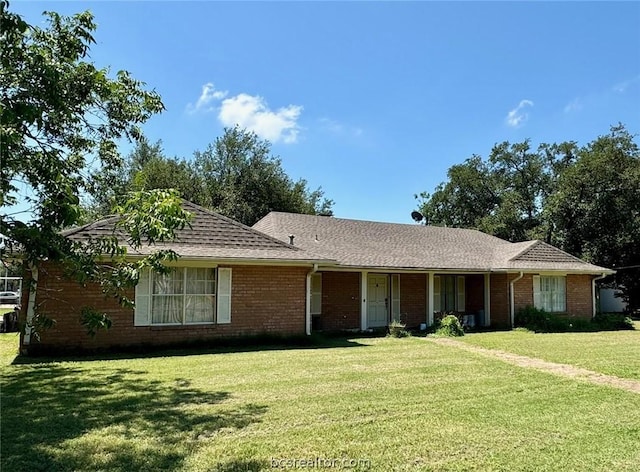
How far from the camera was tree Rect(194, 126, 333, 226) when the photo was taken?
3278cm

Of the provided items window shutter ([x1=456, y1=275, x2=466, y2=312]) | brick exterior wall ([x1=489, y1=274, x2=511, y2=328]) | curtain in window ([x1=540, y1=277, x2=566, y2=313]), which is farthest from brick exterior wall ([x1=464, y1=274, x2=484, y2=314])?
curtain in window ([x1=540, y1=277, x2=566, y2=313])

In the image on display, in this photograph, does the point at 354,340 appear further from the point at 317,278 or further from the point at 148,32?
the point at 148,32

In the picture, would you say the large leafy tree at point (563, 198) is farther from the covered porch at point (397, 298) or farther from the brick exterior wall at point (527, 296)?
the covered porch at point (397, 298)

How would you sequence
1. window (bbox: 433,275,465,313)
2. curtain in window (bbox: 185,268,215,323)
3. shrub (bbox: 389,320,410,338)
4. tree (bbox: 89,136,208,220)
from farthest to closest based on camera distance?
tree (bbox: 89,136,208,220) → window (bbox: 433,275,465,313) → shrub (bbox: 389,320,410,338) → curtain in window (bbox: 185,268,215,323)

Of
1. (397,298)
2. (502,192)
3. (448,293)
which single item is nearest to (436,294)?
(448,293)

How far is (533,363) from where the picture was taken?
33.5ft

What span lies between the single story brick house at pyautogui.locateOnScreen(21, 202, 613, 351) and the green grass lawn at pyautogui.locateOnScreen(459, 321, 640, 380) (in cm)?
271

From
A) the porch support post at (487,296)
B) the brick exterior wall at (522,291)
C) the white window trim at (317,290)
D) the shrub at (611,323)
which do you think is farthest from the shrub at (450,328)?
the shrub at (611,323)

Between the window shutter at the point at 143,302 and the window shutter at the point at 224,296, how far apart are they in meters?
1.78

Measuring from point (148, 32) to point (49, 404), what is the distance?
24.8 feet

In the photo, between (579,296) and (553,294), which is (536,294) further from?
(579,296)

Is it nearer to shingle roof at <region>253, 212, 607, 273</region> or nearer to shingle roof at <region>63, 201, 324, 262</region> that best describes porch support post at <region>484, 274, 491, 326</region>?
shingle roof at <region>253, 212, 607, 273</region>

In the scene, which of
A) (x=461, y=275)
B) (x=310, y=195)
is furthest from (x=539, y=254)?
(x=310, y=195)

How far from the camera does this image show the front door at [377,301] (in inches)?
693
